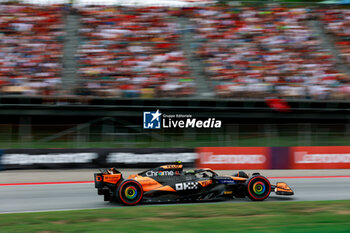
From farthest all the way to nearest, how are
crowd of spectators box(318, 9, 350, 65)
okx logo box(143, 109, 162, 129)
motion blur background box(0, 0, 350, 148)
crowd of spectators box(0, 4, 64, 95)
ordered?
1. crowd of spectators box(318, 9, 350, 65)
2. crowd of spectators box(0, 4, 64, 95)
3. okx logo box(143, 109, 162, 129)
4. motion blur background box(0, 0, 350, 148)

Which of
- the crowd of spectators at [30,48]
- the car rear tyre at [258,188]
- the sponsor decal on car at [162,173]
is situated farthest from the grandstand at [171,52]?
the car rear tyre at [258,188]

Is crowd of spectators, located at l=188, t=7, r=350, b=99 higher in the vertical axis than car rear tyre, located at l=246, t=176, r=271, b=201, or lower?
higher

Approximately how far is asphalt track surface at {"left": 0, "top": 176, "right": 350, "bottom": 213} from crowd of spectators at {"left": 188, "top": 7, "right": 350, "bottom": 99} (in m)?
5.92

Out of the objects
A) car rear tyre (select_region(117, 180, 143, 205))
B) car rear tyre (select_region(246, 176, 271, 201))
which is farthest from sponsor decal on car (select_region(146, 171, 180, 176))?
car rear tyre (select_region(246, 176, 271, 201))

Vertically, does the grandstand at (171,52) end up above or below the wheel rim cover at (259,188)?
above

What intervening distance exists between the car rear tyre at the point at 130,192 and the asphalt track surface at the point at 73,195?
0.30 meters

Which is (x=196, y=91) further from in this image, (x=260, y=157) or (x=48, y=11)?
(x=48, y=11)

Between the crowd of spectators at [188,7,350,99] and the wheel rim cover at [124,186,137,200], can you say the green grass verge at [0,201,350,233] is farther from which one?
the crowd of spectators at [188,7,350,99]

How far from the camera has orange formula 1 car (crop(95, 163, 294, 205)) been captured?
35.3 feet

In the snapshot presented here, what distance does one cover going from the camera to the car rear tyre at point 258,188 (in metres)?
11.1

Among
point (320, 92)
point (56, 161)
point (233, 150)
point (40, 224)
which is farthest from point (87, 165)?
point (320, 92)

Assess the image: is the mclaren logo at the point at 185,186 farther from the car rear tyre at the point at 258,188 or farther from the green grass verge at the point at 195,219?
the car rear tyre at the point at 258,188

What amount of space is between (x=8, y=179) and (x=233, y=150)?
350 inches

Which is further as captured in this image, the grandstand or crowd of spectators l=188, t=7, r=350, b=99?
crowd of spectators l=188, t=7, r=350, b=99
